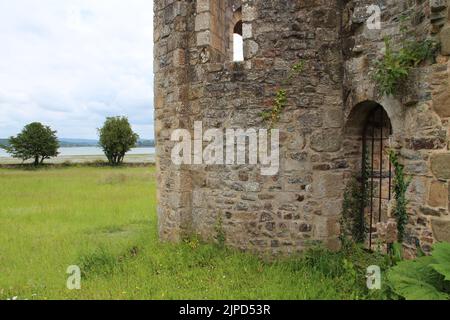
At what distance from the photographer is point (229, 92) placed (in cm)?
630

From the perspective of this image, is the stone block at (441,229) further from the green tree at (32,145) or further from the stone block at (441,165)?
the green tree at (32,145)

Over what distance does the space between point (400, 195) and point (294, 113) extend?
6.60 ft

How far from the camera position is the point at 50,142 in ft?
143

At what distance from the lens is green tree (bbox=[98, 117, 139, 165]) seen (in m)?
42.6

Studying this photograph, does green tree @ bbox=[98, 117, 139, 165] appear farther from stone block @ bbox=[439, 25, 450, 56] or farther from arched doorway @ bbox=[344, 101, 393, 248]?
stone block @ bbox=[439, 25, 450, 56]

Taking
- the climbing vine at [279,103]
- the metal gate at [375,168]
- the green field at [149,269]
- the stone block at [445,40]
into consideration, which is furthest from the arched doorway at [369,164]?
the stone block at [445,40]

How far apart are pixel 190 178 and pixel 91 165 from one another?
1418 inches

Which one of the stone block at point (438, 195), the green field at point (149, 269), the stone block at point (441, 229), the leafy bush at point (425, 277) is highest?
the stone block at point (438, 195)

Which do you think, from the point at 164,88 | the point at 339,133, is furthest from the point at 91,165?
the point at 339,133

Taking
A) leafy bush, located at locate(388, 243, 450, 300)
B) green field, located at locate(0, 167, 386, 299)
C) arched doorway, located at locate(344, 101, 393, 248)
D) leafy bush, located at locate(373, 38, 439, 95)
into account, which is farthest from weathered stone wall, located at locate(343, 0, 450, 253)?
green field, located at locate(0, 167, 386, 299)

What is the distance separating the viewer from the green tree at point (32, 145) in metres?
42.1

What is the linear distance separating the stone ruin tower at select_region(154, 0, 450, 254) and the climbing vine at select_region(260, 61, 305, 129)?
7 centimetres
